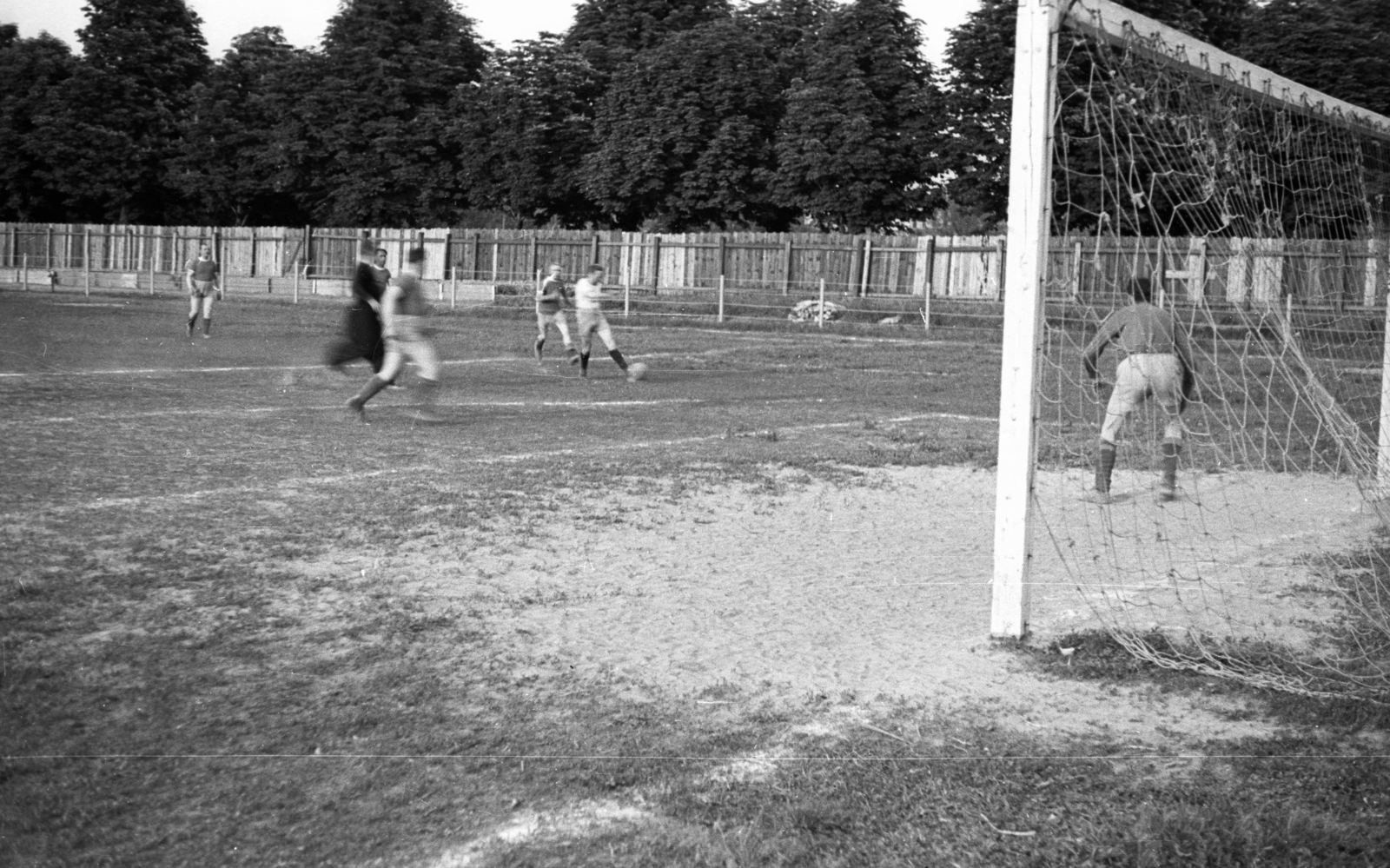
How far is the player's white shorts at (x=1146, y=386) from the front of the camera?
368 inches

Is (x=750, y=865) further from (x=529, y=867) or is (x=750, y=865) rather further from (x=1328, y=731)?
(x=1328, y=731)

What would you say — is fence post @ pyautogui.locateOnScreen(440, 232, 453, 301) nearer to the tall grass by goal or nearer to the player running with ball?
the player running with ball

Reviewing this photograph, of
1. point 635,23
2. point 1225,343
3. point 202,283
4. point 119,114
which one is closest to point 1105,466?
point 1225,343

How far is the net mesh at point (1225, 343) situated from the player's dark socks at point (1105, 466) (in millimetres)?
147

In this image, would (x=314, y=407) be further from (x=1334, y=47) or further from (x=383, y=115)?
(x=383, y=115)

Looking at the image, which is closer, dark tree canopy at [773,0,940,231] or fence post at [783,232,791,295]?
fence post at [783,232,791,295]

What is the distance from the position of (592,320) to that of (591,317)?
37mm

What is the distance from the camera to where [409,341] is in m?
13.1

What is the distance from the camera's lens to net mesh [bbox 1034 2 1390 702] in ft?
21.0

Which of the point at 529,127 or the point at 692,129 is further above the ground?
the point at 529,127

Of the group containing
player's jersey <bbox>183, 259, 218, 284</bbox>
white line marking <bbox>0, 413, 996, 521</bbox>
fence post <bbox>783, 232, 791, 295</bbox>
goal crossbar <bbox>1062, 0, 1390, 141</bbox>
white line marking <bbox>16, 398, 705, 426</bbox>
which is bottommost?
white line marking <bbox>0, 413, 996, 521</bbox>

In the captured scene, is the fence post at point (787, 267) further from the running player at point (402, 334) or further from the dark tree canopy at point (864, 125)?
the running player at point (402, 334)

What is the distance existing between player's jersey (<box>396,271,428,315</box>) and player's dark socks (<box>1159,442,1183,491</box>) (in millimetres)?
6576

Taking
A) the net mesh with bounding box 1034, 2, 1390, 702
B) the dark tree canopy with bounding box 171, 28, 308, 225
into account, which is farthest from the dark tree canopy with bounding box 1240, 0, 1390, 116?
the dark tree canopy with bounding box 171, 28, 308, 225
